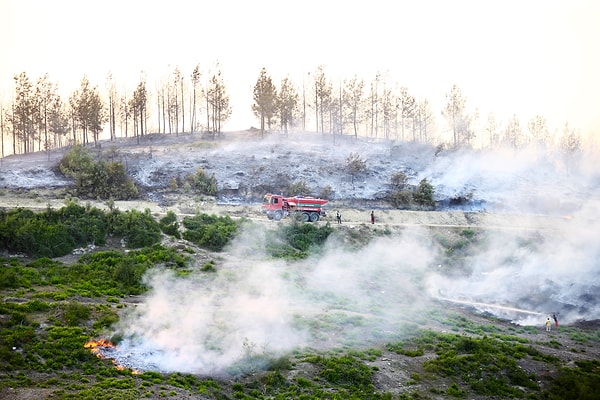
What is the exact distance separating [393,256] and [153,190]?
28.9 m

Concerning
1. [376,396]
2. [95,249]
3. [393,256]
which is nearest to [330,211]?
[393,256]

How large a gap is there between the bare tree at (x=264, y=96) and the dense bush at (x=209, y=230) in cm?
3883

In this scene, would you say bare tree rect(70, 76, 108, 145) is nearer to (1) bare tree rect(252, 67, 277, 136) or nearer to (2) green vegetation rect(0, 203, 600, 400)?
(1) bare tree rect(252, 67, 277, 136)

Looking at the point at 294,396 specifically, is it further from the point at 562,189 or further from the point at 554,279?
the point at 562,189

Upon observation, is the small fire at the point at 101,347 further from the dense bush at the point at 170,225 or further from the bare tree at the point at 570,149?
the bare tree at the point at 570,149

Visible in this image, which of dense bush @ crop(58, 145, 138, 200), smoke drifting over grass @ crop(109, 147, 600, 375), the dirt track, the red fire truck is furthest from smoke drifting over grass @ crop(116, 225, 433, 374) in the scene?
dense bush @ crop(58, 145, 138, 200)

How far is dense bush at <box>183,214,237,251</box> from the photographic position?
35625 millimetres

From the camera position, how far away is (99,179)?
4988cm

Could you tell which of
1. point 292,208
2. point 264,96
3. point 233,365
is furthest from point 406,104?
point 233,365

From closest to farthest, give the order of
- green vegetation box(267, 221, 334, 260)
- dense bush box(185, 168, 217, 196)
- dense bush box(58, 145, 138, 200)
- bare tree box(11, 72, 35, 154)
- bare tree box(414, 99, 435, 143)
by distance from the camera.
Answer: green vegetation box(267, 221, 334, 260), dense bush box(58, 145, 138, 200), dense bush box(185, 168, 217, 196), bare tree box(11, 72, 35, 154), bare tree box(414, 99, 435, 143)

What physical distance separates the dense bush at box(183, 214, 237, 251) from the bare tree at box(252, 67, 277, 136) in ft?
127

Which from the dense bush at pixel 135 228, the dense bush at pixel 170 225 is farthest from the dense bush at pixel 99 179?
the dense bush at pixel 135 228

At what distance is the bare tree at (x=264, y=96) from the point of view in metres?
74.7

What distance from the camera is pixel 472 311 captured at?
2969 centimetres
